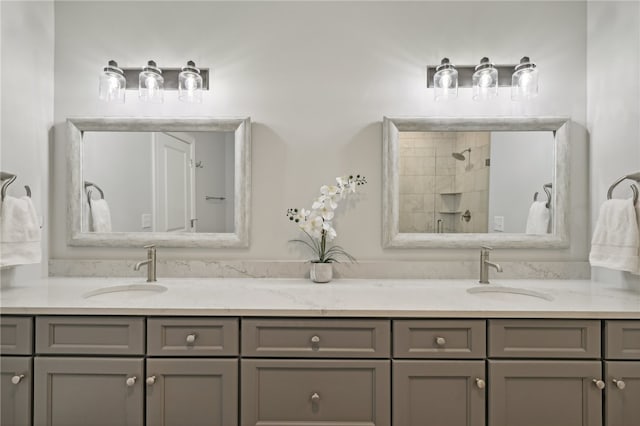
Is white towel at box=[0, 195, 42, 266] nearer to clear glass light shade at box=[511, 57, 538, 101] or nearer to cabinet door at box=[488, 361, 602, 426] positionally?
cabinet door at box=[488, 361, 602, 426]

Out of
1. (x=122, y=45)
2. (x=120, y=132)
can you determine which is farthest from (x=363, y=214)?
(x=122, y=45)

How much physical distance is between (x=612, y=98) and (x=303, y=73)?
1.62 metres

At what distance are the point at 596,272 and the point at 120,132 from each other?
275 cm

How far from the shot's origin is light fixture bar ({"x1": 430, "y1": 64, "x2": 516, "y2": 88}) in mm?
1952

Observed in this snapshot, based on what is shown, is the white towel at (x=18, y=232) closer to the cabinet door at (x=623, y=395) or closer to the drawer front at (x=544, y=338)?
the drawer front at (x=544, y=338)

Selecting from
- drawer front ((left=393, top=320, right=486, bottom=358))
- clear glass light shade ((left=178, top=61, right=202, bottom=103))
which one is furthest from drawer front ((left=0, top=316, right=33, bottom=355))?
drawer front ((left=393, top=320, right=486, bottom=358))

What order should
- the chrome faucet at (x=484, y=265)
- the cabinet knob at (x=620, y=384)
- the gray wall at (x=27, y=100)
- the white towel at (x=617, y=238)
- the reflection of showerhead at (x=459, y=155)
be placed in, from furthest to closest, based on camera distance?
the reflection of showerhead at (x=459, y=155) < the chrome faucet at (x=484, y=265) < the gray wall at (x=27, y=100) < the white towel at (x=617, y=238) < the cabinet knob at (x=620, y=384)

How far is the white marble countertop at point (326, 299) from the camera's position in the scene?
55.0 inches

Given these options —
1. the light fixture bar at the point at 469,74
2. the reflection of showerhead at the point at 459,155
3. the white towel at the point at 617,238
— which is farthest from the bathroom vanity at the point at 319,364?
the light fixture bar at the point at 469,74

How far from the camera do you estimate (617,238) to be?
1.65 meters

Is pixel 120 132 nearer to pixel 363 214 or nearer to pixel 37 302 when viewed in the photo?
pixel 37 302

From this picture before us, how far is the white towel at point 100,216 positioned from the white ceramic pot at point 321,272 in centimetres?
120

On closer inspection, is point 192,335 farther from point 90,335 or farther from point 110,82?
point 110,82

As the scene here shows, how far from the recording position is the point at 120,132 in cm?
202
